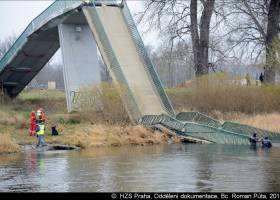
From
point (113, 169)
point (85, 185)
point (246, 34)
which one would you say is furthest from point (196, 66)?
point (85, 185)

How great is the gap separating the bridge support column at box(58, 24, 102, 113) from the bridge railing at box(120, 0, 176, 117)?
10.5 ft

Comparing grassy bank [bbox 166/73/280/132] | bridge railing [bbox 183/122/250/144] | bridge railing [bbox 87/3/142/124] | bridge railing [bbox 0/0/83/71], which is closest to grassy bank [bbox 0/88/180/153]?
bridge railing [bbox 87/3/142/124]

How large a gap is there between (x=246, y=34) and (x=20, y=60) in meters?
21.7

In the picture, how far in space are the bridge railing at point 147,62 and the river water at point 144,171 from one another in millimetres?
7790

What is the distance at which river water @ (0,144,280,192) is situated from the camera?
884 centimetres

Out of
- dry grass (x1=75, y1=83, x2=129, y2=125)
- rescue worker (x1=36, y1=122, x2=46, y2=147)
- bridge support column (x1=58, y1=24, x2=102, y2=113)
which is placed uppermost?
bridge support column (x1=58, y1=24, x2=102, y2=113)

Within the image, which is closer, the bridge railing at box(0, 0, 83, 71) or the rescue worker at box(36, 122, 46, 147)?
the rescue worker at box(36, 122, 46, 147)

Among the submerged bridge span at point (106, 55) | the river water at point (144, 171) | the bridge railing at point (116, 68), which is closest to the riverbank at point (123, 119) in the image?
the bridge railing at point (116, 68)

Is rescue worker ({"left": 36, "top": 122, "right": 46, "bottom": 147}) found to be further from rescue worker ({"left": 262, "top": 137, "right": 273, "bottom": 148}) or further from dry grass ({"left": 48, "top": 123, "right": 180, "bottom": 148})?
rescue worker ({"left": 262, "top": 137, "right": 273, "bottom": 148})

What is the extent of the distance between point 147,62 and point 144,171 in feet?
49.1

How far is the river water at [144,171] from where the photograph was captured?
8844 mm

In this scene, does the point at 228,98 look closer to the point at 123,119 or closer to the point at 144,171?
the point at 123,119

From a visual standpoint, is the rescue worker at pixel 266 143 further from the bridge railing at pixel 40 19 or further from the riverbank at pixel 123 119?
the bridge railing at pixel 40 19

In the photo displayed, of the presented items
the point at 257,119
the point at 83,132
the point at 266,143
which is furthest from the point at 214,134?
the point at 83,132
